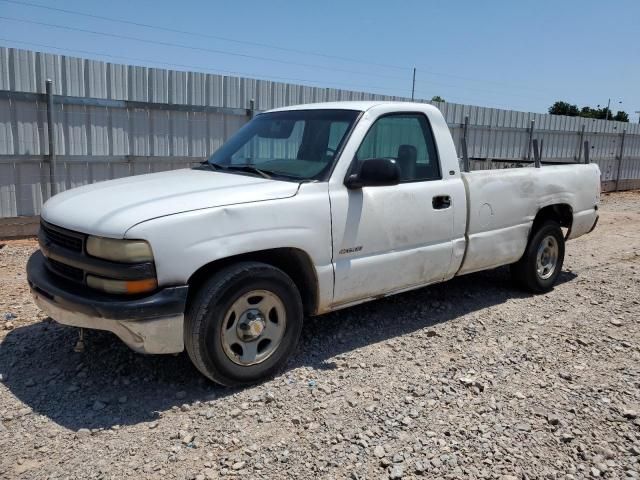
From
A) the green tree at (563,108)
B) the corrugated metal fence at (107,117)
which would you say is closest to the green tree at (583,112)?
the green tree at (563,108)

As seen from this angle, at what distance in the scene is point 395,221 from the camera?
4.32 m

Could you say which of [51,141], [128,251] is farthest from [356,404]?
[51,141]

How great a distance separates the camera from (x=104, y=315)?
3.20m

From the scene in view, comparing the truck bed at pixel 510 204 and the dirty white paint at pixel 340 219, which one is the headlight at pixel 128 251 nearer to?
the dirty white paint at pixel 340 219

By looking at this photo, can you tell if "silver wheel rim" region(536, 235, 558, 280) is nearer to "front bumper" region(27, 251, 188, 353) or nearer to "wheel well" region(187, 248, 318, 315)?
"wheel well" region(187, 248, 318, 315)

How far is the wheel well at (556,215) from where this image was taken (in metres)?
5.98

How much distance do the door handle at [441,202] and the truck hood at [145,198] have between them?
54.2 inches

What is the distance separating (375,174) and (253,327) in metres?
1.37

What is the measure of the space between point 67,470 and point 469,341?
3.17 meters

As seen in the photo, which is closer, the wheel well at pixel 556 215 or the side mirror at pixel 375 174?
the side mirror at pixel 375 174

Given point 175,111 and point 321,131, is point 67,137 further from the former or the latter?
point 321,131

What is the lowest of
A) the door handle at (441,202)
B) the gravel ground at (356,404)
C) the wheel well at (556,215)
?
the gravel ground at (356,404)

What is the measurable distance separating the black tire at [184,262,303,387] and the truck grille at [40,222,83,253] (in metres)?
0.80

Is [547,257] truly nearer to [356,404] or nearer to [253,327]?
[356,404]
